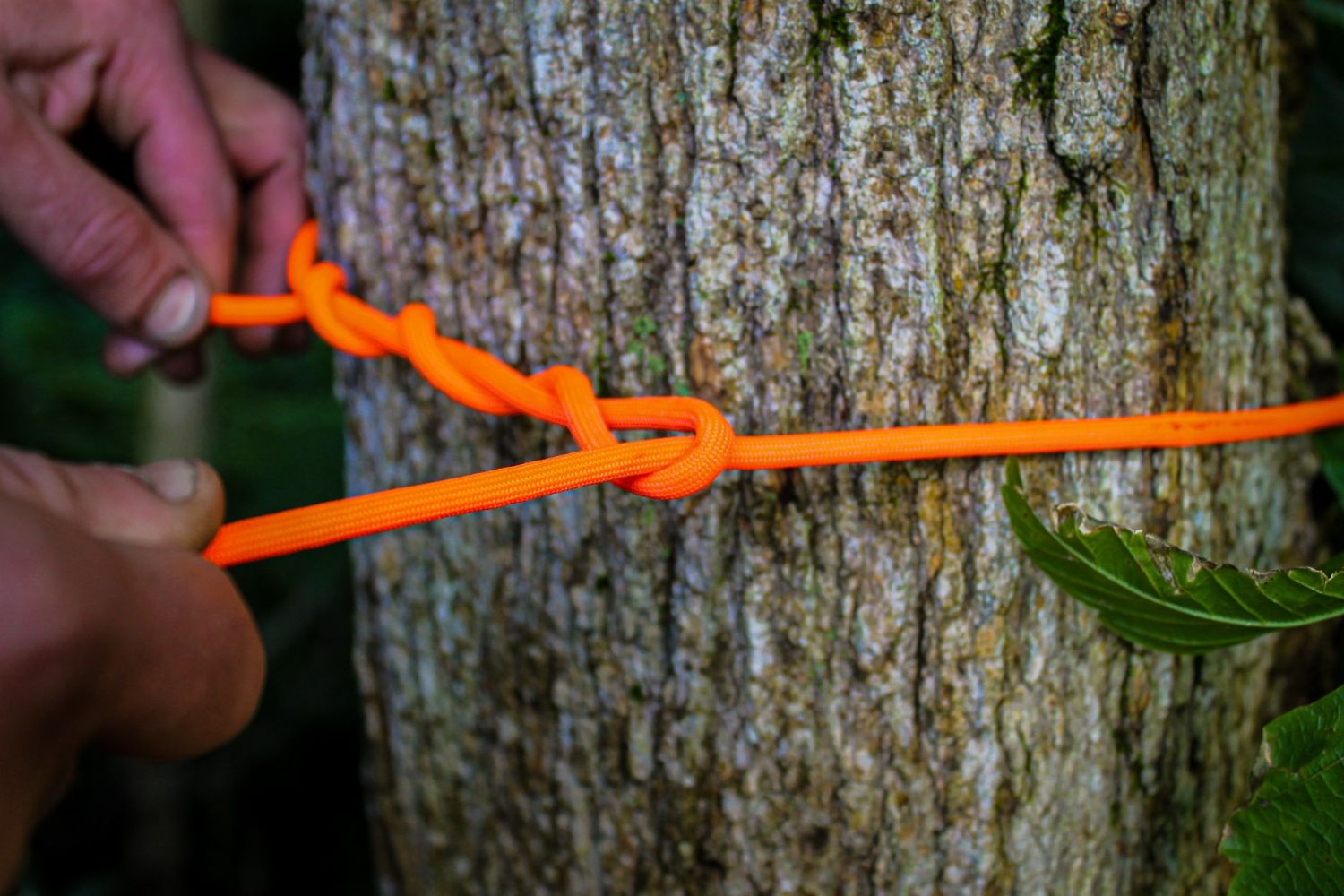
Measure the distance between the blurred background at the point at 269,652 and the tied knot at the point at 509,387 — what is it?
1.44 metres

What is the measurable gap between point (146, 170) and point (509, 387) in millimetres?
621

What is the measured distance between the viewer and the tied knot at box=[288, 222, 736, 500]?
79 cm

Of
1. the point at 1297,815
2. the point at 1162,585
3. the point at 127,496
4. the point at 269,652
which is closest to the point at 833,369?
the point at 1162,585

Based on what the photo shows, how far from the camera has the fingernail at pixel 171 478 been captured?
2.64ft

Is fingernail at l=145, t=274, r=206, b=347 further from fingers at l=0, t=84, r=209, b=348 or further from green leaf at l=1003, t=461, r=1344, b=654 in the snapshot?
green leaf at l=1003, t=461, r=1344, b=654

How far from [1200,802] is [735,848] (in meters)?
0.51

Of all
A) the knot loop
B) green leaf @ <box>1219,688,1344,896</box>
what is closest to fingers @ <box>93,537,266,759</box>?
the knot loop

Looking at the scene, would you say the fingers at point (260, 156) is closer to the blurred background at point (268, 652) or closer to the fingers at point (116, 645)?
the fingers at point (116, 645)

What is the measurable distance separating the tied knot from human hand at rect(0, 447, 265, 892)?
0.22 meters

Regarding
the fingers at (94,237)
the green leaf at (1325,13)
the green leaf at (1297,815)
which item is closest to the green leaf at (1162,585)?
the green leaf at (1297,815)

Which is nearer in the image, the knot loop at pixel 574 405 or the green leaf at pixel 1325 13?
the knot loop at pixel 574 405

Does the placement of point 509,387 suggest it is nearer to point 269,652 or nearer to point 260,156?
point 260,156

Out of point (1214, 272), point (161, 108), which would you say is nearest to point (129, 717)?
point (161, 108)

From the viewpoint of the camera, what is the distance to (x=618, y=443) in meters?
0.79
